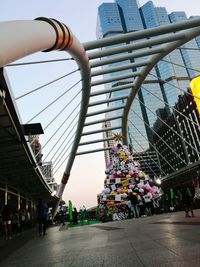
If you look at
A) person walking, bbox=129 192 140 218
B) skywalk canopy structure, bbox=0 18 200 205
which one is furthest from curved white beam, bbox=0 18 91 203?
person walking, bbox=129 192 140 218

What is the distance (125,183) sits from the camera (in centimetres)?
1897

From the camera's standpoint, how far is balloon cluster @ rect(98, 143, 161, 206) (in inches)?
730

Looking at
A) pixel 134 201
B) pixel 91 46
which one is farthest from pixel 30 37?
pixel 134 201

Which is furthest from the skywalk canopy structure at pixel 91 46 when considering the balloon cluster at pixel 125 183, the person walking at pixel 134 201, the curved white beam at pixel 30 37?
the person walking at pixel 134 201

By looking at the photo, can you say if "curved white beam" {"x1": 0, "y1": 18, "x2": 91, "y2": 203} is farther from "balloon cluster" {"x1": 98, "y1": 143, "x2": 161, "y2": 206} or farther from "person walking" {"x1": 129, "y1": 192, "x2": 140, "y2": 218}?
"person walking" {"x1": 129, "y1": 192, "x2": 140, "y2": 218}

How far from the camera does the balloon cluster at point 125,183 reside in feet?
60.8

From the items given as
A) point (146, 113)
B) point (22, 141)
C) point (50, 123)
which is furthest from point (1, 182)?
point (146, 113)

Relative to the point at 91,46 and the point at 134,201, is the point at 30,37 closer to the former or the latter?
the point at 91,46

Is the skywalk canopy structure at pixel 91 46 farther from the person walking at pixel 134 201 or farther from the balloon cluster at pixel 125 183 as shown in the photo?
the person walking at pixel 134 201

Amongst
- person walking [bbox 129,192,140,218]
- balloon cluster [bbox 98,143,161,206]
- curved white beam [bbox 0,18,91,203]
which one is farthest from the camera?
person walking [bbox 129,192,140,218]

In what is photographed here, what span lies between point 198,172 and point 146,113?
14757cm

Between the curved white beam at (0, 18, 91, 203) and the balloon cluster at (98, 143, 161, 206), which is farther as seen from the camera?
the balloon cluster at (98, 143, 161, 206)

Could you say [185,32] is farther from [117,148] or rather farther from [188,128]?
[188,128]

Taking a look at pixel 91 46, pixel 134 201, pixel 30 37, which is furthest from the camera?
pixel 134 201
